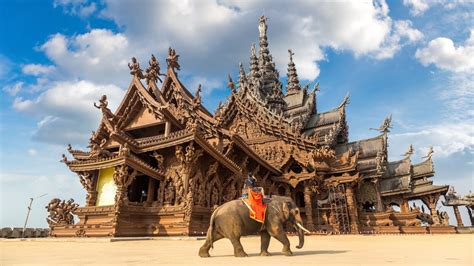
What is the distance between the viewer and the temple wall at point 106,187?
35.8ft

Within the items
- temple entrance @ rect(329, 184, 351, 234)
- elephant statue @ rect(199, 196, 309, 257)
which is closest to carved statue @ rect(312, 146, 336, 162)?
temple entrance @ rect(329, 184, 351, 234)

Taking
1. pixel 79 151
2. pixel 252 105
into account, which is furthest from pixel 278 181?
pixel 79 151

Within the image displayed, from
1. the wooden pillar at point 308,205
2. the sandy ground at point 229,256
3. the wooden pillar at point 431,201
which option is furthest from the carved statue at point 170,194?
the wooden pillar at point 431,201

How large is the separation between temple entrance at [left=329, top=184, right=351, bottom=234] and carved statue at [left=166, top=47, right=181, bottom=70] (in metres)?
12.0

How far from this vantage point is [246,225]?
4562 mm

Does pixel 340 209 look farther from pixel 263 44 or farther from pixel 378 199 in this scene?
pixel 263 44

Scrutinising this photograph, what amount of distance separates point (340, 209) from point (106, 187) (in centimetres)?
1295

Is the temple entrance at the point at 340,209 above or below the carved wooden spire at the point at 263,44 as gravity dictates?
below

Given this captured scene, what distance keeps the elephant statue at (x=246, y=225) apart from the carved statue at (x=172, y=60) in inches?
513

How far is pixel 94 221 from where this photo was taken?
10.2 meters

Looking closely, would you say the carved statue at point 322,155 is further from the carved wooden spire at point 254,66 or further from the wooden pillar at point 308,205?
the carved wooden spire at point 254,66

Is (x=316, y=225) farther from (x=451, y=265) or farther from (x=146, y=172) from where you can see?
(x=451, y=265)

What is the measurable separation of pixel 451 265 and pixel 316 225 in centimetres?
1451

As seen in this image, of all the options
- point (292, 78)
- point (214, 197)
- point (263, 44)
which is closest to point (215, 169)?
point (214, 197)
